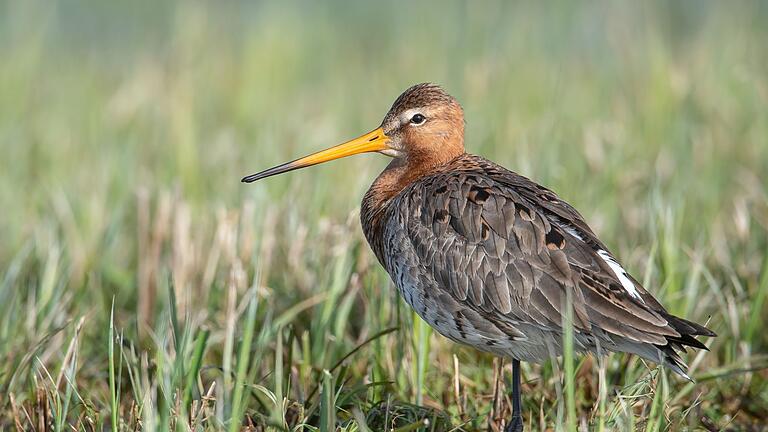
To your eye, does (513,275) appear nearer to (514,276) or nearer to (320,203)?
(514,276)

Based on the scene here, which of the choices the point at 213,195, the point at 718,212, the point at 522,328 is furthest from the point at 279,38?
the point at 522,328

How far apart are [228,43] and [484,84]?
13.0 feet

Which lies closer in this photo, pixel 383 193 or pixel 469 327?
pixel 469 327

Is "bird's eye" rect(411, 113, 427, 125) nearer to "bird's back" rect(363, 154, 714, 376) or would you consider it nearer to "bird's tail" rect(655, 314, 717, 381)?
"bird's back" rect(363, 154, 714, 376)

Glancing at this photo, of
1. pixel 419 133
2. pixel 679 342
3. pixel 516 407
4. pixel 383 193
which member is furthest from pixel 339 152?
pixel 679 342

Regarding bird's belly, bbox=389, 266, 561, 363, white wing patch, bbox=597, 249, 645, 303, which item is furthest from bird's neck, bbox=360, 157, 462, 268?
white wing patch, bbox=597, 249, 645, 303

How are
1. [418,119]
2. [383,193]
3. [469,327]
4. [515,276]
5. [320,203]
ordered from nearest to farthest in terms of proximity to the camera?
[515,276] < [469,327] < [383,193] < [418,119] < [320,203]

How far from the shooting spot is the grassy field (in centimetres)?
449

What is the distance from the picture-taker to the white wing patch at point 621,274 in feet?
13.9

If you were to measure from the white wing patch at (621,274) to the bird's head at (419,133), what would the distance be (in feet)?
3.94

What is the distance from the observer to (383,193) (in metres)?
5.18

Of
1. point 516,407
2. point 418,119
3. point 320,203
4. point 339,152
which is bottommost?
point 516,407

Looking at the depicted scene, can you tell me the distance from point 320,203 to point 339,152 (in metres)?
1.24

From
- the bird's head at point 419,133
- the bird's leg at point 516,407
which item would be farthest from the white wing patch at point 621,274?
the bird's head at point 419,133
